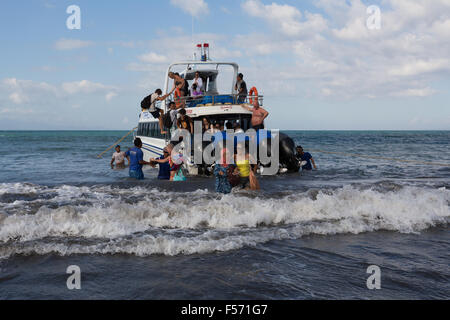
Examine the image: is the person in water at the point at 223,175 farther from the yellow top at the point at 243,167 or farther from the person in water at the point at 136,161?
the person in water at the point at 136,161

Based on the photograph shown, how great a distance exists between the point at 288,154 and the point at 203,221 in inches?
300

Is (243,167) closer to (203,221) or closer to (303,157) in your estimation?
(203,221)

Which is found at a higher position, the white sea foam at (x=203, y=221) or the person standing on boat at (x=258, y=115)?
the person standing on boat at (x=258, y=115)

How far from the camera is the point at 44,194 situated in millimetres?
10516

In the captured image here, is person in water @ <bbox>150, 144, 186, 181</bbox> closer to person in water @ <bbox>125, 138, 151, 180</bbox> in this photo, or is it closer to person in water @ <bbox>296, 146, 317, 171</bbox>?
person in water @ <bbox>125, 138, 151, 180</bbox>

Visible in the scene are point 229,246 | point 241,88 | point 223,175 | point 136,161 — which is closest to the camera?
point 229,246

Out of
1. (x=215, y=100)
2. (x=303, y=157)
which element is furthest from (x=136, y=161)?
(x=303, y=157)

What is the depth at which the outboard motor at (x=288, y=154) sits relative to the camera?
14.2 metres

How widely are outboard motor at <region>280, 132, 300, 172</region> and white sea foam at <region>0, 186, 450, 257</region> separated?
16.1 feet

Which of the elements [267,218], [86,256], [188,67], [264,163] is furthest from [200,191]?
[188,67]

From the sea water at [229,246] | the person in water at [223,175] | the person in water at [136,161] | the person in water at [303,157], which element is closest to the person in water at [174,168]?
the person in water at [136,161]

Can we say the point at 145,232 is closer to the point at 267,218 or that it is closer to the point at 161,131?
the point at 267,218

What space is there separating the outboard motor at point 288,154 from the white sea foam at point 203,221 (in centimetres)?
491

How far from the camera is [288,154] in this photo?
47.3ft
